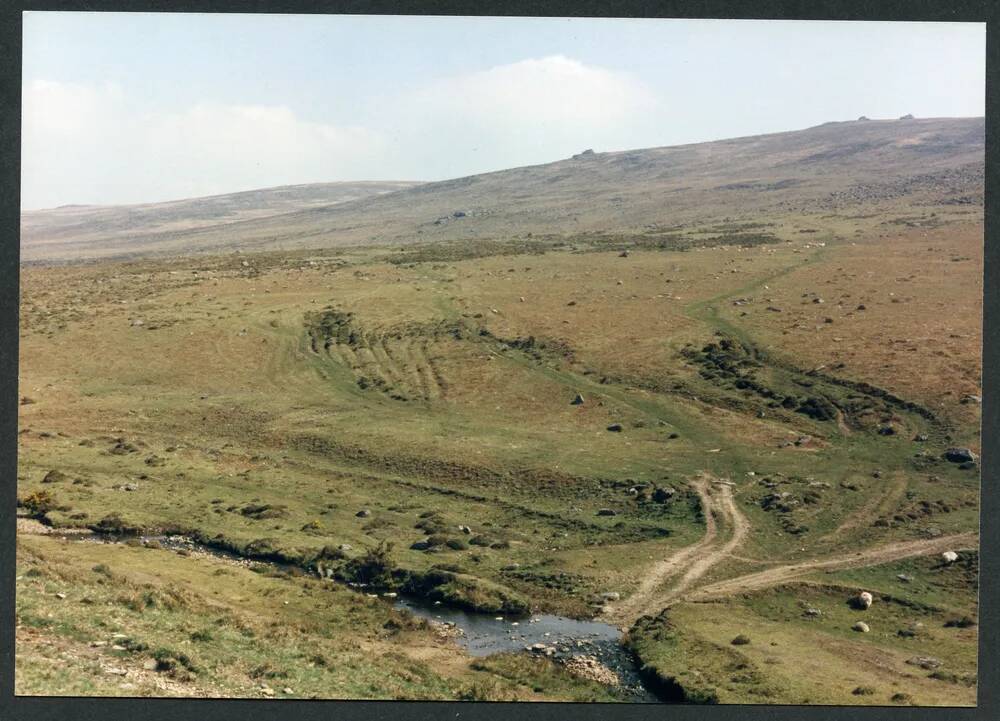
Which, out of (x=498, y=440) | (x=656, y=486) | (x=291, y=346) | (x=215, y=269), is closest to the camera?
(x=656, y=486)

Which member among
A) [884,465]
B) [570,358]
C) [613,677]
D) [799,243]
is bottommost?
[613,677]

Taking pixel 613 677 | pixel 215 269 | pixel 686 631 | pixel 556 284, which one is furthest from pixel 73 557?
pixel 215 269

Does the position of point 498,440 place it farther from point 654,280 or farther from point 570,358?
point 654,280

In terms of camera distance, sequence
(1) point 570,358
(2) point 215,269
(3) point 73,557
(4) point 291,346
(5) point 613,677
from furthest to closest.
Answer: (2) point 215,269 < (4) point 291,346 < (1) point 570,358 < (3) point 73,557 < (5) point 613,677

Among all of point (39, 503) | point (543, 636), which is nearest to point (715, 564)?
point (543, 636)

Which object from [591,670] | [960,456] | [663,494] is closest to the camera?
[591,670]

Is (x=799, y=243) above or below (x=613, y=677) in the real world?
above

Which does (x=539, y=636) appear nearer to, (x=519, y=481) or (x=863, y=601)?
(x=863, y=601)

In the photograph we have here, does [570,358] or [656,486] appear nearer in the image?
[656,486]

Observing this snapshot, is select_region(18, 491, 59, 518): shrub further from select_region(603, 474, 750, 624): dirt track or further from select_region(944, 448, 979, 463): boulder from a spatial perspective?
select_region(944, 448, 979, 463): boulder
